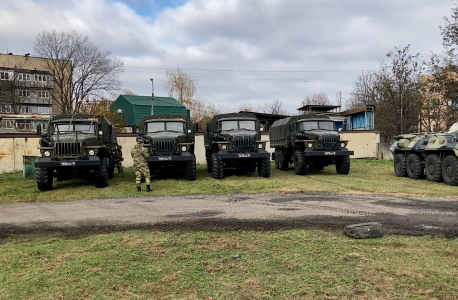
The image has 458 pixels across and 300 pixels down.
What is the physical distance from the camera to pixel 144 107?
45562 mm

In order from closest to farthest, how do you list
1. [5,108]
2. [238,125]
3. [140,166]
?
1. [140,166]
2. [238,125]
3. [5,108]

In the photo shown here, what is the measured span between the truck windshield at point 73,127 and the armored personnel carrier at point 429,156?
11.0m

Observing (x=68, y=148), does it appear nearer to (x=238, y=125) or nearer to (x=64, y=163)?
(x=64, y=163)

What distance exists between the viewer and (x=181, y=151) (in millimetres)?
14469

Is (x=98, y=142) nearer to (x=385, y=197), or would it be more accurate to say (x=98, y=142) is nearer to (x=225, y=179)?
(x=225, y=179)

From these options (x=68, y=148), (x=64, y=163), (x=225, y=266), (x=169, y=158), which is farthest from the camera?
(x=169, y=158)

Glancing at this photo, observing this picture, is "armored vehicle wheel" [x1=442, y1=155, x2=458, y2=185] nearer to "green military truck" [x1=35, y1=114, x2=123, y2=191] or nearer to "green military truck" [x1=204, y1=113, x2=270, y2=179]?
"green military truck" [x1=204, y1=113, x2=270, y2=179]

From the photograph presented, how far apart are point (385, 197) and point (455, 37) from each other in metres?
18.5

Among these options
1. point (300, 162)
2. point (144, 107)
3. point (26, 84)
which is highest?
point (26, 84)

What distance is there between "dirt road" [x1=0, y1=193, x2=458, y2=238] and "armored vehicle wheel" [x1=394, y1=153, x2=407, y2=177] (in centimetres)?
606

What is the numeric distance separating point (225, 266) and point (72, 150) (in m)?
9.37

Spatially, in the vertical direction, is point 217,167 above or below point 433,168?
above

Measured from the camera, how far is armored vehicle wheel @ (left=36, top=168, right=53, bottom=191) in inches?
479

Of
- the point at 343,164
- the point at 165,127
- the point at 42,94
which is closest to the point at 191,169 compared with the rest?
the point at 165,127
